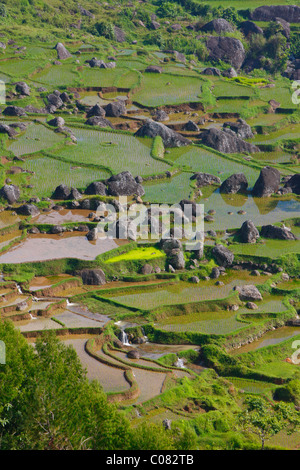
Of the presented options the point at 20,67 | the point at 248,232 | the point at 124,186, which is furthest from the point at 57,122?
the point at 248,232

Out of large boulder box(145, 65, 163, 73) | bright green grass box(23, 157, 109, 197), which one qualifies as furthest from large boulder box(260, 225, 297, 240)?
large boulder box(145, 65, 163, 73)

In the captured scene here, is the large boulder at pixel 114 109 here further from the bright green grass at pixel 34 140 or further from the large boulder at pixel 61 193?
the large boulder at pixel 61 193

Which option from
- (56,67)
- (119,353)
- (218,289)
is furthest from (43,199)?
(56,67)

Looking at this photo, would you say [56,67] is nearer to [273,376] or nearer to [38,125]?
[38,125]

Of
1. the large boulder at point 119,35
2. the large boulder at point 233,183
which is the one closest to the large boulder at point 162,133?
the large boulder at point 233,183

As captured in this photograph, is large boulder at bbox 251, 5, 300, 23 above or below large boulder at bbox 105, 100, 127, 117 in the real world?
above

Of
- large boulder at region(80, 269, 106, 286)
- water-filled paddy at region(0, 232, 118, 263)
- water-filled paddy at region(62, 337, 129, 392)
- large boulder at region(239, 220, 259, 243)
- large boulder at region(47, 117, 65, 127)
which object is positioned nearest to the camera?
water-filled paddy at region(62, 337, 129, 392)

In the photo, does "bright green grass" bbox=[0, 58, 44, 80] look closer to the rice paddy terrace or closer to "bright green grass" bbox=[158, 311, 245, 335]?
the rice paddy terrace
